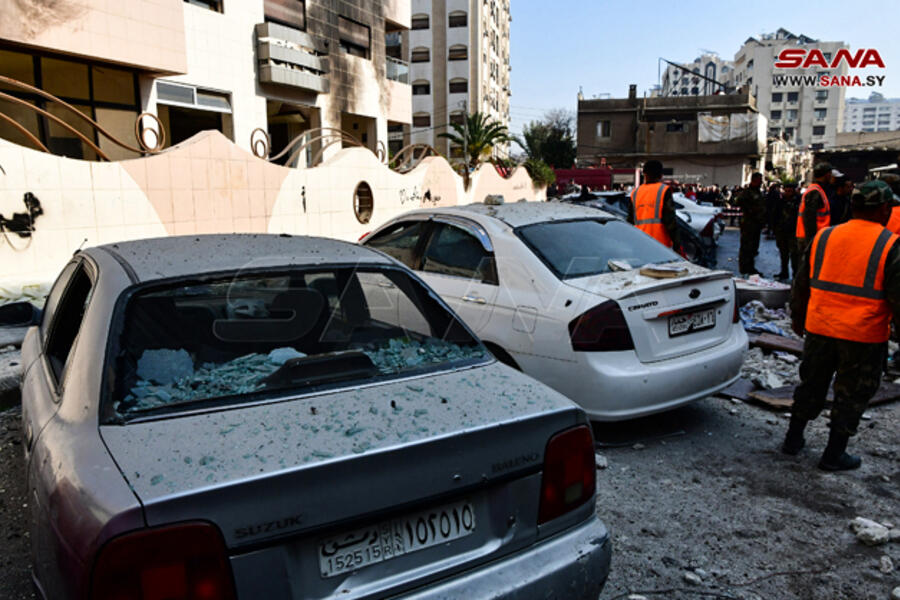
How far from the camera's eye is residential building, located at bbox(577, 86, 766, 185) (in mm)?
57406

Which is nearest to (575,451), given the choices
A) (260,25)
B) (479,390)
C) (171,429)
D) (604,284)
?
(479,390)

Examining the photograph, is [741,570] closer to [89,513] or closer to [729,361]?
[729,361]

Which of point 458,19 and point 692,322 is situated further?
point 458,19

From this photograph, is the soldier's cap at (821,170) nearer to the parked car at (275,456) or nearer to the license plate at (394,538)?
the parked car at (275,456)

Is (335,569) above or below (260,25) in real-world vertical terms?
below

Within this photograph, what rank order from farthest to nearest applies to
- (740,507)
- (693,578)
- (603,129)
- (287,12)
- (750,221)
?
(603,129) → (287,12) → (750,221) → (740,507) → (693,578)

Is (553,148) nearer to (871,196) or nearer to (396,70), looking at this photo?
(396,70)

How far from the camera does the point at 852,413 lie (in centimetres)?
401

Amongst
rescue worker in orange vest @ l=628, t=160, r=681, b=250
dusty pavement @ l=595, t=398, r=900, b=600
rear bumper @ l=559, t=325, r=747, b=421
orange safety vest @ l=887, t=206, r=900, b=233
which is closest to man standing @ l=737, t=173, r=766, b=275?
orange safety vest @ l=887, t=206, r=900, b=233

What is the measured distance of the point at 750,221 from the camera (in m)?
11.2

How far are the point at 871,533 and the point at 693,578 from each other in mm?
1001

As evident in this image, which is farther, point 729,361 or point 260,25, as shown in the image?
point 260,25

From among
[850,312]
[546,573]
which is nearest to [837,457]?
[850,312]

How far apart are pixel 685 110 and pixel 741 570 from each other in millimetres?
62220
